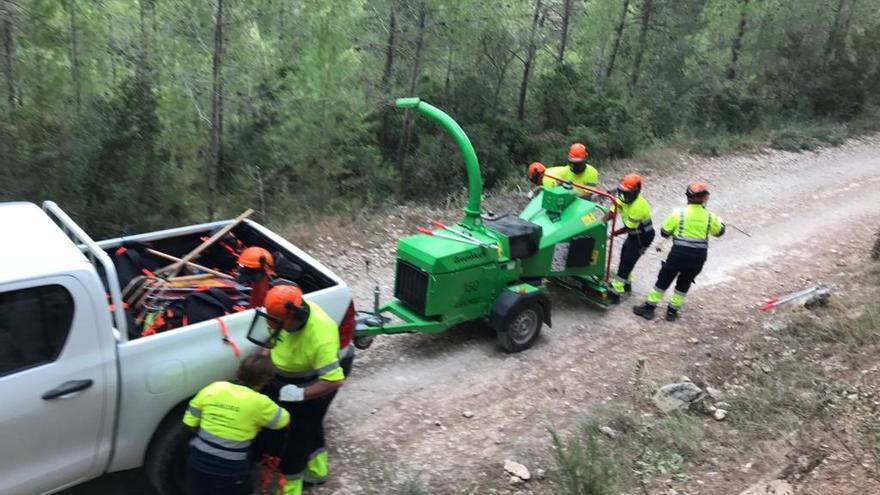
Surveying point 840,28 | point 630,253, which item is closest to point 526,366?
point 630,253

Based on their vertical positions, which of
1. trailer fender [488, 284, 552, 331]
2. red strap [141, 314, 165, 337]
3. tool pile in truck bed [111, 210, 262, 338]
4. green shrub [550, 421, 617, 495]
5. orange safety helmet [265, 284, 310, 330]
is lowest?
green shrub [550, 421, 617, 495]

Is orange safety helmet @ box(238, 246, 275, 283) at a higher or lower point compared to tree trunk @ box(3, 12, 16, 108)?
lower

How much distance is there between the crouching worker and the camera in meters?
4.13

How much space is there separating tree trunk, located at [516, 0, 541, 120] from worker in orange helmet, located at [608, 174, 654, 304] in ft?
37.6

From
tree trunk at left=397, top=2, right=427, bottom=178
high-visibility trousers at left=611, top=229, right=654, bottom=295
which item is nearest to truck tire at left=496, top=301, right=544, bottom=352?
high-visibility trousers at left=611, top=229, right=654, bottom=295

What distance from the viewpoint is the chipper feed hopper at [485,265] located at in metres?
6.77

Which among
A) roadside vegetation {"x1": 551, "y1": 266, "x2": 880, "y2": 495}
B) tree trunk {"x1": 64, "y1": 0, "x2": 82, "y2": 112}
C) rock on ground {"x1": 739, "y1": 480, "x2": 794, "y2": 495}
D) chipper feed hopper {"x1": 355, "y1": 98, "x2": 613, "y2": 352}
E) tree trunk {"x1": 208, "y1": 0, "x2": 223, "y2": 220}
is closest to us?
rock on ground {"x1": 739, "y1": 480, "x2": 794, "y2": 495}

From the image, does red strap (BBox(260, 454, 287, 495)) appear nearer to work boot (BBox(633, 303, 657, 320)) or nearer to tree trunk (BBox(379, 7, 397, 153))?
work boot (BBox(633, 303, 657, 320))

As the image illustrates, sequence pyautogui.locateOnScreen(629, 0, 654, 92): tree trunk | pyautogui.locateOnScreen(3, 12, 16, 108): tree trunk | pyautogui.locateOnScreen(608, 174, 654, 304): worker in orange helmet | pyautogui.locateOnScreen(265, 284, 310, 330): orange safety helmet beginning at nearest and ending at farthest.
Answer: pyautogui.locateOnScreen(265, 284, 310, 330): orange safety helmet → pyautogui.locateOnScreen(608, 174, 654, 304): worker in orange helmet → pyautogui.locateOnScreen(3, 12, 16, 108): tree trunk → pyautogui.locateOnScreen(629, 0, 654, 92): tree trunk

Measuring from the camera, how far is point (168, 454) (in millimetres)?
4520

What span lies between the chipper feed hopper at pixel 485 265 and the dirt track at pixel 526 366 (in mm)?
409

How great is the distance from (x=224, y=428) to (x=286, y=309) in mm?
793

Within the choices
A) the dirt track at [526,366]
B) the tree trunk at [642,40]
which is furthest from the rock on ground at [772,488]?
the tree trunk at [642,40]

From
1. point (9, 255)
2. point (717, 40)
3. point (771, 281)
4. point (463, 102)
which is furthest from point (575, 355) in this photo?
point (717, 40)
